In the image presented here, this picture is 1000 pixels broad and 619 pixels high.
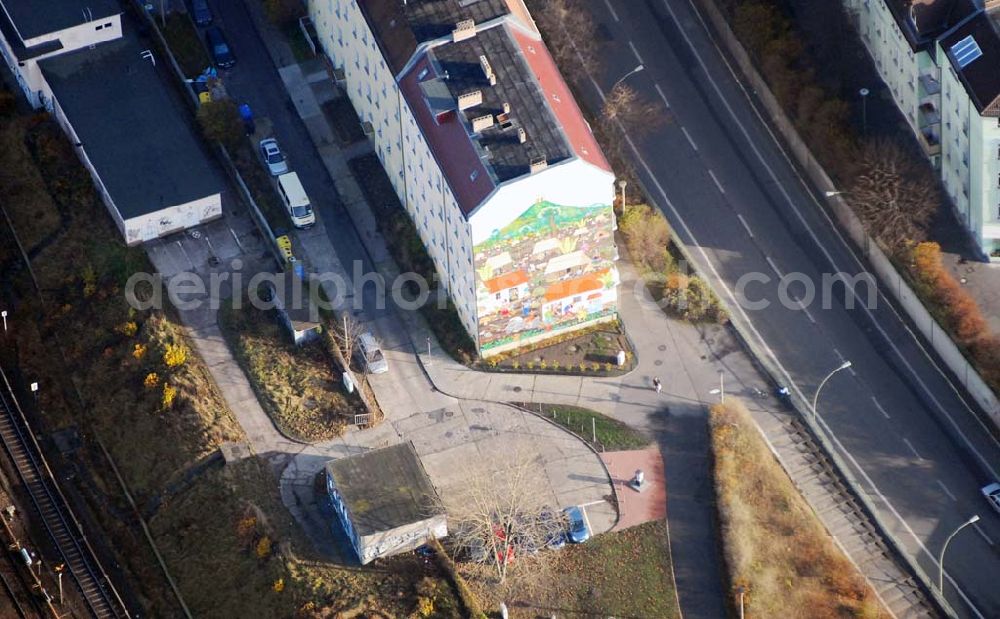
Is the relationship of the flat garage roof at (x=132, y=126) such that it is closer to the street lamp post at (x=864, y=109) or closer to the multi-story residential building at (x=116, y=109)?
the multi-story residential building at (x=116, y=109)

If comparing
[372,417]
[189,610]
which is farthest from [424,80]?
[189,610]

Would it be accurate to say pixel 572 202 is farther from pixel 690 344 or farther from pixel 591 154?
pixel 690 344

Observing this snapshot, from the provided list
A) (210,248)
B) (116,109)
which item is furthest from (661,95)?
(116,109)

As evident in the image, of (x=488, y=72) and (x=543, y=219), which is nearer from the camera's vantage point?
(x=543, y=219)

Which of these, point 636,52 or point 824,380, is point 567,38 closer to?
point 636,52

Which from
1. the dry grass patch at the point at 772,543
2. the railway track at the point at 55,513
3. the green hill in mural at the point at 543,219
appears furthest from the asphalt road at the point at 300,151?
the dry grass patch at the point at 772,543
